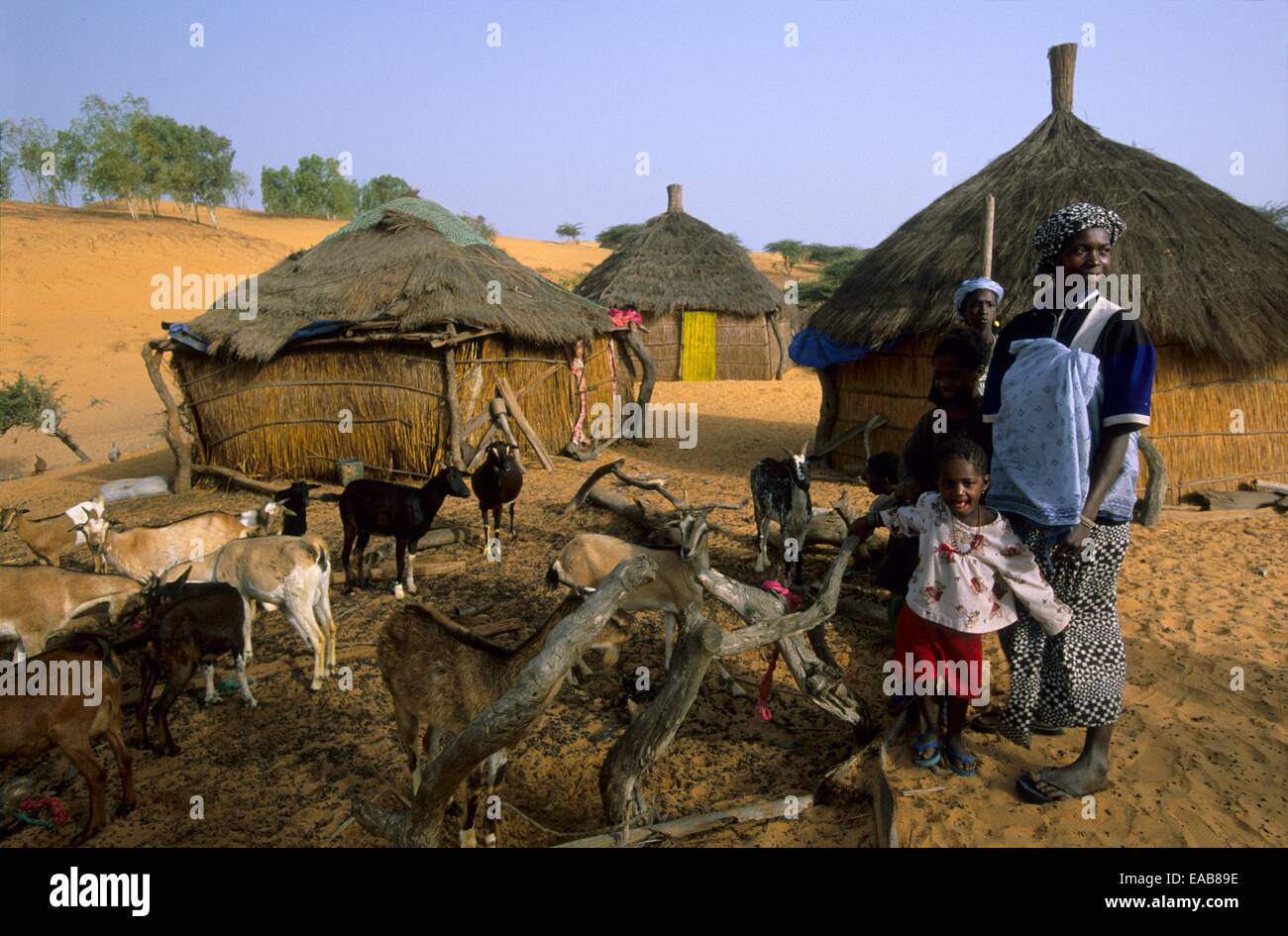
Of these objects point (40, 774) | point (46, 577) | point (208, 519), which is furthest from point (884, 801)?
point (208, 519)

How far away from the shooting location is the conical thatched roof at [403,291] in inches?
456

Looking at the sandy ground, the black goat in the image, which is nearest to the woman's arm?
the black goat

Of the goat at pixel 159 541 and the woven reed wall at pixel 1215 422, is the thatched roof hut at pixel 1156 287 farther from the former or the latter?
the goat at pixel 159 541

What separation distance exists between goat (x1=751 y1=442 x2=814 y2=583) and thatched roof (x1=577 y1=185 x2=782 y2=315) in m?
15.3

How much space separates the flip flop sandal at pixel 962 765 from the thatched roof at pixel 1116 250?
23.0 ft

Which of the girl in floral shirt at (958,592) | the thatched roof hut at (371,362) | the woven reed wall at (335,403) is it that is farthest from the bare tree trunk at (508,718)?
the woven reed wall at (335,403)

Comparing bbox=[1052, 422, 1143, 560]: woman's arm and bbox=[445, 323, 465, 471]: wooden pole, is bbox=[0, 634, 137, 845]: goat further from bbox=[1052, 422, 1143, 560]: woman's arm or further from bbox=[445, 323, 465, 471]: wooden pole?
bbox=[445, 323, 465, 471]: wooden pole

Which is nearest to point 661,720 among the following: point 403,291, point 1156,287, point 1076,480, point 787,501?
point 1076,480

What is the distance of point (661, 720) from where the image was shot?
10.3 ft

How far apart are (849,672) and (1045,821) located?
1.89 m

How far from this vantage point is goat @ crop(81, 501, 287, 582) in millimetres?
6086

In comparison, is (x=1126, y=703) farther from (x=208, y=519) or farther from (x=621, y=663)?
(x=208, y=519)

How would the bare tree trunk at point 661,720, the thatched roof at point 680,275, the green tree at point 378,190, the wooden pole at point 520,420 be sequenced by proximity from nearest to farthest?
the bare tree trunk at point 661,720
the wooden pole at point 520,420
the thatched roof at point 680,275
the green tree at point 378,190

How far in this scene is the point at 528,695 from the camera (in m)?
2.41
